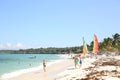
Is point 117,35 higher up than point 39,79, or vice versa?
point 117,35

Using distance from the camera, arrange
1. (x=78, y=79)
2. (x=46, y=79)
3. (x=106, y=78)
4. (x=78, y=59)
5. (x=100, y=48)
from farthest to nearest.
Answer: (x=100, y=48), (x=78, y=59), (x=46, y=79), (x=78, y=79), (x=106, y=78)

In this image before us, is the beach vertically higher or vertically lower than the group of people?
lower

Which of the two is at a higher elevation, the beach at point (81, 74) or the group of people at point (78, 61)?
the group of people at point (78, 61)

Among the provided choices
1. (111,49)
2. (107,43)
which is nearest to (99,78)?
(111,49)

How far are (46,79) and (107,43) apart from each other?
9972 cm

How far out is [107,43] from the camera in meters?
120

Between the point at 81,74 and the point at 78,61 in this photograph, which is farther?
the point at 78,61

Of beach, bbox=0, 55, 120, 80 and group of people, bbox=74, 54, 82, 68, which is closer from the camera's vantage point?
beach, bbox=0, 55, 120, 80

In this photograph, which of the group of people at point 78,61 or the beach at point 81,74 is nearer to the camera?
the beach at point 81,74

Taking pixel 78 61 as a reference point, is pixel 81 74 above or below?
below

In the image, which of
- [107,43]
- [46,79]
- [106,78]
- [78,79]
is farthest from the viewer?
[107,43]

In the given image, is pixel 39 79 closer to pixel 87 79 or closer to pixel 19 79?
pixel 19 79

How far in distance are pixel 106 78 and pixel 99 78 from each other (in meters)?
0.57

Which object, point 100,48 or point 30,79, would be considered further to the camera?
point 100,48
